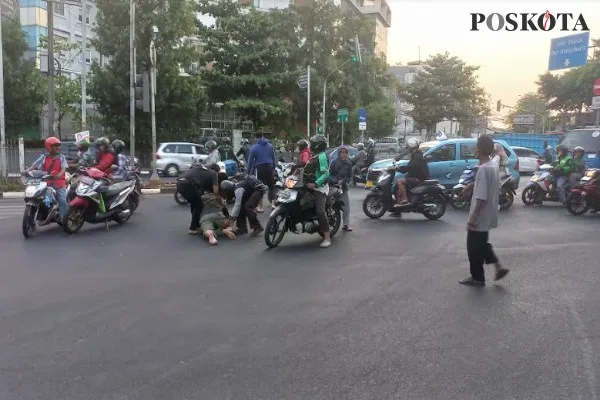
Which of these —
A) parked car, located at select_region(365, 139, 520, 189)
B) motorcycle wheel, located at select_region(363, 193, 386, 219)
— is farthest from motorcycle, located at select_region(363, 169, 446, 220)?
parked car, located at select_region(365, 139, 520, 189)

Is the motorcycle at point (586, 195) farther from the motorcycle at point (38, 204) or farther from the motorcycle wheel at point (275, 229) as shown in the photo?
the motorcycle at point (38, 204)

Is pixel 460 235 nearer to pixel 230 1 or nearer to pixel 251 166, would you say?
pixel 251 166

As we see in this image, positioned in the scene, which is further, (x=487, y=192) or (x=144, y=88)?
(x=144, y=88)

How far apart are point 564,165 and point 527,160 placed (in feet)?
40.5

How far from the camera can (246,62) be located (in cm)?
3072

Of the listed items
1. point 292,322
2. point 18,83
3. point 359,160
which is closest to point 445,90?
point 359,160

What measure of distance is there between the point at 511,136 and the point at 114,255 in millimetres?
30343

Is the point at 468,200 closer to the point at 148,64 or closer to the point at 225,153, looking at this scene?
the point at 225,153

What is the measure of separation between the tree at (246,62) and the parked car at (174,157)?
6.97 m

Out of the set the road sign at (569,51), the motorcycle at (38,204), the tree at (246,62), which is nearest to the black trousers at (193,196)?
the motorcycle at (38,204)

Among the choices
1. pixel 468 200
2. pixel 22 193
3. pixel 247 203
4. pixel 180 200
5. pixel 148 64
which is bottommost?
pixel 22 193

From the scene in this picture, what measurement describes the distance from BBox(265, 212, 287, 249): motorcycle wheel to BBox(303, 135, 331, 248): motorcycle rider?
1.89 feet

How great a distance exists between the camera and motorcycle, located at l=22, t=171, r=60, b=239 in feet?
29.2

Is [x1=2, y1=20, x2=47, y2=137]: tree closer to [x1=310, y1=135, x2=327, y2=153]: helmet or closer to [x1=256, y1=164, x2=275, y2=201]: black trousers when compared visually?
[x1=256, y1=164, x2=275, y2=201]: black trousers
